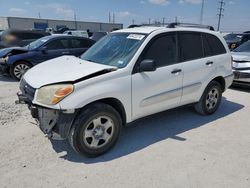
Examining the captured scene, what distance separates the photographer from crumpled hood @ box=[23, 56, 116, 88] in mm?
3187

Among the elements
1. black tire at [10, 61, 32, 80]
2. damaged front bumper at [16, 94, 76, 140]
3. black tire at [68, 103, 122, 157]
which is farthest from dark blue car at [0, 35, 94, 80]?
black tire at [68, 103, 122, 157]

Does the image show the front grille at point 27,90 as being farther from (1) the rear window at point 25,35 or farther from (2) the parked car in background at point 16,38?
(1) the rear window at point 25,35

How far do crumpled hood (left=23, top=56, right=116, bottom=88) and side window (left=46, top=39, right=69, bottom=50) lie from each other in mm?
4575

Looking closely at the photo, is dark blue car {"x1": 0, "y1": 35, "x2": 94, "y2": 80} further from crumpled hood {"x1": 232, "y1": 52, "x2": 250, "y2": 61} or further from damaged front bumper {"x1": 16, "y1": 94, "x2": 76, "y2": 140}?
crumpled hood {"x1": 232, "y1": 52, "x2": 250, "y2": 61}

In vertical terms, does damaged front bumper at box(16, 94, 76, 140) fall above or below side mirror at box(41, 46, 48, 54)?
below

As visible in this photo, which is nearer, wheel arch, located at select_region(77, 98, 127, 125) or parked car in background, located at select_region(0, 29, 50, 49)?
wheel arch, located at select_region(77, 98, 127, 125)

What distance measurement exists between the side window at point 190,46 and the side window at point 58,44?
17.6 ft

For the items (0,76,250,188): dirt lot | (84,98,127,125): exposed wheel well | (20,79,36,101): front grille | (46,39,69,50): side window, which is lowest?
(0,76,250,188): dirt lot

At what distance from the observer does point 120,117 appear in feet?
11.5

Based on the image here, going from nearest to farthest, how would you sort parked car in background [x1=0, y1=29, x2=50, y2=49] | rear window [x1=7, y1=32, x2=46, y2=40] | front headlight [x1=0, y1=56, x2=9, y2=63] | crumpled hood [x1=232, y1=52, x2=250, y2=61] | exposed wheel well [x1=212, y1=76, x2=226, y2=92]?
exposed wheel well [x1=212, y1=76, x2=226, y2=92] → crumpled hood [x1=232, y1=52, x2=250, y2=61] → front headlight [x1=0, y1=56, x2=9, y2=63] → parked car in background [x1=0, y1=29, x2=50, y2=49] → rear window [x1=7, y1=32, x2=46, y2=40]

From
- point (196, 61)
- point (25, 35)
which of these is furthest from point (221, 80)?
point (25, 35)

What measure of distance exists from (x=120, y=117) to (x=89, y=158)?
2.38 feet

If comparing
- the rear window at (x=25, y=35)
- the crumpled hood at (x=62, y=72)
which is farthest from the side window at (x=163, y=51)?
the rear window at (x=25, y=35)

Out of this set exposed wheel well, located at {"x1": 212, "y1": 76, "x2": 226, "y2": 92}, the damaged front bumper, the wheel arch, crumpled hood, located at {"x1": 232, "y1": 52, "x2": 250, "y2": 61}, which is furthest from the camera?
crumpled hood, located at {"x1": 232, "y1": 52, "x2": 250, "y2": 61}
